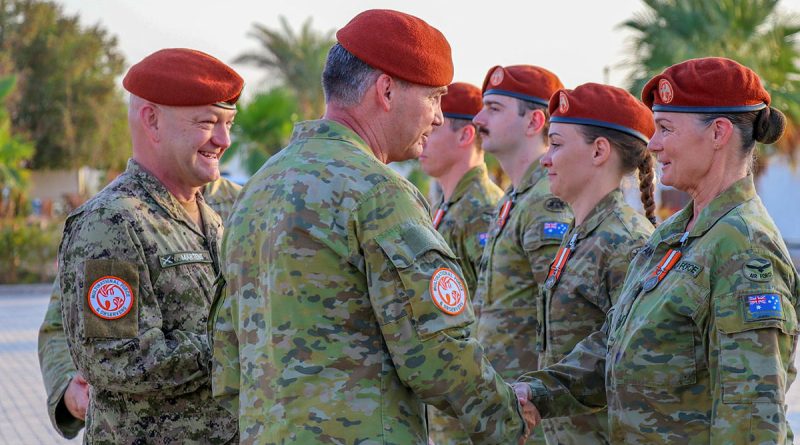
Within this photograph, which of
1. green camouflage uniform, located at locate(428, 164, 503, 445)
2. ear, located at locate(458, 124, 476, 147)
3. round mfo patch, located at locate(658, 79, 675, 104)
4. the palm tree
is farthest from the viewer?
the palm tree

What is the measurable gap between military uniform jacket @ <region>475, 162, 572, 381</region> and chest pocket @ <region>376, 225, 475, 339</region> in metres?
2.04

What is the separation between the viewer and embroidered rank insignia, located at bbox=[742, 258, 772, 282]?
8.76 ft

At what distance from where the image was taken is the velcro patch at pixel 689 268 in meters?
2.79

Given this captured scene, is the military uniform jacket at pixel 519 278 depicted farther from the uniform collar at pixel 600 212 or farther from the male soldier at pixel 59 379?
the male soldier at pixel 59 379

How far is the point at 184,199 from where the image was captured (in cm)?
362

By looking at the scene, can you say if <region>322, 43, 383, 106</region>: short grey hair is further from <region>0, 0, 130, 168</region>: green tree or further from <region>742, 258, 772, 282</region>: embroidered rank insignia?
<region>0, 0, 130, 168</region>: green tree

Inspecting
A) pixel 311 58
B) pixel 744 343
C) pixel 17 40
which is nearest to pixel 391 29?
pixel 744 343

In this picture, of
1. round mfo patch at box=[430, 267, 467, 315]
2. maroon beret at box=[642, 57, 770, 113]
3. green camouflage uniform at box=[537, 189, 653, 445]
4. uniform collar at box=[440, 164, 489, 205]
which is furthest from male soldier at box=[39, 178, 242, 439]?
uniform collar at box=[440, 164, 489, 205]

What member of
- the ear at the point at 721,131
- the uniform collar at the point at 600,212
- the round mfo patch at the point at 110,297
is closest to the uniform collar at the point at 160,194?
the round mfo patch at the point at 110,297

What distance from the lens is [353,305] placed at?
8.00ft

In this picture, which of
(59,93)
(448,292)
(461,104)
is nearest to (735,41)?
(461,104)

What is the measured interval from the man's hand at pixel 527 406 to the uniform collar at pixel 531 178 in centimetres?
183

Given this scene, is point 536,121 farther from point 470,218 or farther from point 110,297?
point 110,297

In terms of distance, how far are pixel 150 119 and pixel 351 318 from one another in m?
1.44
